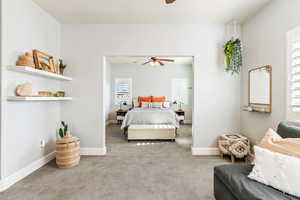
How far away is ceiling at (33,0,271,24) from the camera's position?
8.49 ft

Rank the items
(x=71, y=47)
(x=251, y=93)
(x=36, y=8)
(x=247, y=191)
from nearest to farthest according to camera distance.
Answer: (x=247, y=191) → (x=36, y=8) → (x=251, y=93) → (x=71, y=47)

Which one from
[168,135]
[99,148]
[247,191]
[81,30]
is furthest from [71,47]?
[247,191]

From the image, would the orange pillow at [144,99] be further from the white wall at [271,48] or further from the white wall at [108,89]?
the white wall at [271,48]

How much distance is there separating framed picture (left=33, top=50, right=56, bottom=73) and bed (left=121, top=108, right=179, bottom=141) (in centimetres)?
234

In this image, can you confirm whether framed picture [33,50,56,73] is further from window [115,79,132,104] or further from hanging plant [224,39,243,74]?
window [115,79,132,104]

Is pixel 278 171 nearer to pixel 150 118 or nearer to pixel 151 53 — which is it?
pixel 151 53

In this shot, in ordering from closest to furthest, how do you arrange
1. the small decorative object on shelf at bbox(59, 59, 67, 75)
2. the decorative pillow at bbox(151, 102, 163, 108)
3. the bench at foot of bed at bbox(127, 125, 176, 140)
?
the small decorative object on shelf at bbox(59, 59, 67, 75), the bench at foot of bed at bbox(127, 125, 176, 140), the decorative pillow at bbox(151, 102, 163, 108)

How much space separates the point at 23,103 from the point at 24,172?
1.03 meters

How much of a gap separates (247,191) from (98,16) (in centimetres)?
337

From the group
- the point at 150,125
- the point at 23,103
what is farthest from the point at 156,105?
the point at 23,103

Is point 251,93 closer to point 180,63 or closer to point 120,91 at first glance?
Answer: point 180,63

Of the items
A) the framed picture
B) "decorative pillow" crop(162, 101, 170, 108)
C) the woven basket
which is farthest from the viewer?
"decorative pillow" crop(162, 101, 170, 108)

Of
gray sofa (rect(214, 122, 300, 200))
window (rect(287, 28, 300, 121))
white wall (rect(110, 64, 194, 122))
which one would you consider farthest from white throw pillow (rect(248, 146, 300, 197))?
white wall (rect(110, 64, 194, 122))

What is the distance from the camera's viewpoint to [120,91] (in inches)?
286
